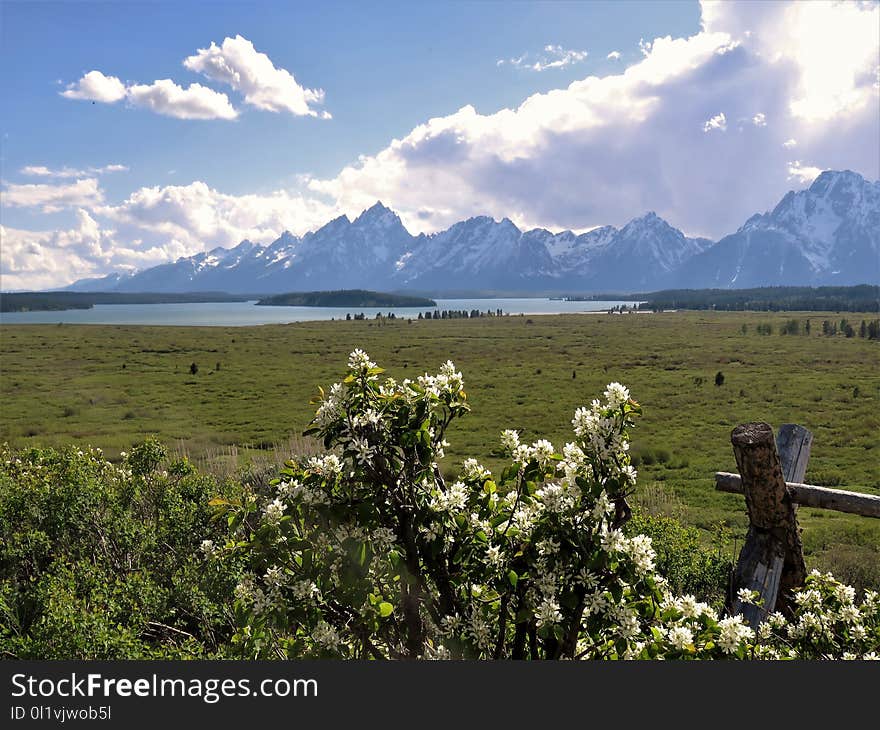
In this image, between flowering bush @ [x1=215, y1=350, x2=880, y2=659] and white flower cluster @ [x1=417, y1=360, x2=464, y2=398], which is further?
white flower cluster @ [x1=417, y1=360, x2=464, y2=398]

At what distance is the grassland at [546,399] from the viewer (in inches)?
941

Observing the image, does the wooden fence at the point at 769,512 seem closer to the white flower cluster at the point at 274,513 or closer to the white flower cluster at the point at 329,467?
the white flower cluster at the point at 329,467

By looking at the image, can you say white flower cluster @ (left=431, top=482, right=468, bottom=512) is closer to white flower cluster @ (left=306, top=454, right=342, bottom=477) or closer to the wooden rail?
white flower cluster @ (left=306, top=454, right=342, bottom=477)

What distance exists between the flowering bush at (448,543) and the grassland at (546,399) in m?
0.65

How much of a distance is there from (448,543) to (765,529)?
408 cm

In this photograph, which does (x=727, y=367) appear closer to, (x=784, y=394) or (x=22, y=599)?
(x=784, y=394)

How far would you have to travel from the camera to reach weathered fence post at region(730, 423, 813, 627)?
19.8 ft

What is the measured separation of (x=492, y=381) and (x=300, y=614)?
50.2 meters

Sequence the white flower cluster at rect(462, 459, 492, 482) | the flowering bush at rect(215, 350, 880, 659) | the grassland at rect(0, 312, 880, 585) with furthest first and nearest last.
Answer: the grassland at rect(0, 312, 880, 585) < the white flower cluster at rect(462, 459, 492, 482) < the flowering bush at rect(215, 350, 880, 659)

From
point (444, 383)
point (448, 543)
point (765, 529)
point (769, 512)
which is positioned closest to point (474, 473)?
point (448, 543)

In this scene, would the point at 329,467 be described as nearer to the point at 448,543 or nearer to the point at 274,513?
the point at 274,513

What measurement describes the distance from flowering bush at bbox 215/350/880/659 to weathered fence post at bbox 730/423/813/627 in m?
1.98

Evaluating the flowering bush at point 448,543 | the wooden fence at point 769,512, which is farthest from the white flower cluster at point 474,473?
the wooden fence at point 769,512

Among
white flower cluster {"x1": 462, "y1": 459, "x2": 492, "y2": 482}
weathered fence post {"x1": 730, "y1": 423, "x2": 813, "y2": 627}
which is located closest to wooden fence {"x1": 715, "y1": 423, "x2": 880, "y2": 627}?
weathered fence post {"x1": 730, "y1": 423, "x2": 813, "y2": 627}
